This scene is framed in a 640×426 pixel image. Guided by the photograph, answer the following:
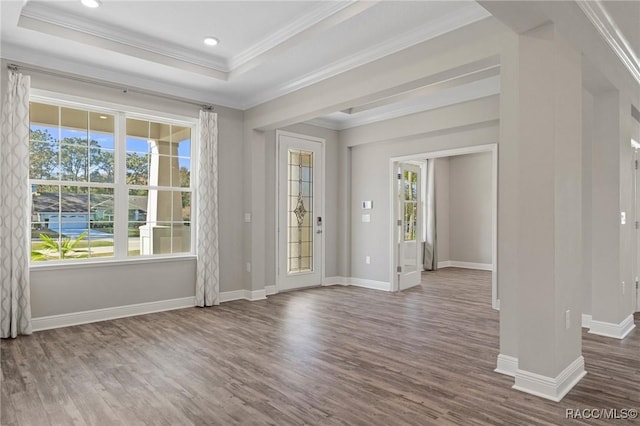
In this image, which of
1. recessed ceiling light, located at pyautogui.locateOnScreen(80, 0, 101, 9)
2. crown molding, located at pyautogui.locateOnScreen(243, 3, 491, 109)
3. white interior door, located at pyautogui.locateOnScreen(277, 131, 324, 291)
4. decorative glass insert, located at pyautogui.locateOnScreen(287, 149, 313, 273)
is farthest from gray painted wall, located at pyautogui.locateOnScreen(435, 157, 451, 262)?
recessed ceiling light, located at pyautogui.locateOnScreen(80, 0, 101, 9)

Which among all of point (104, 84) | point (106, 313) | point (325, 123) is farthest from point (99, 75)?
point (325, 123)

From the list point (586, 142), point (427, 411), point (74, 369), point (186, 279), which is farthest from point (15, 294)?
point (586, 142)

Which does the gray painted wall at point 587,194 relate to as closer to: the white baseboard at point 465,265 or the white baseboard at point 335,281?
the white baseboard at point 335,281

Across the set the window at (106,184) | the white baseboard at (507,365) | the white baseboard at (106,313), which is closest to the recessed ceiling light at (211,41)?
the window at (106,184)

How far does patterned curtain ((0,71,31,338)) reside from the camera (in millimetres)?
3934

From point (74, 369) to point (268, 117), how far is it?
143 inches

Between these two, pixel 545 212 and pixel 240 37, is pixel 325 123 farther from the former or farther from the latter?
pixel 545 212

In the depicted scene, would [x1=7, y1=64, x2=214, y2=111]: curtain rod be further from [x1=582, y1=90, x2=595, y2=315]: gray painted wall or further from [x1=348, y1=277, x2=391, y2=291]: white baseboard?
[x1=582, y1=90, x2=595, y2=315]: gray painted wall

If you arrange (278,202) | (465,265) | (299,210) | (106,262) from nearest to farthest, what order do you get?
(106,262)
(278,202)
(299,210)
(465,265)

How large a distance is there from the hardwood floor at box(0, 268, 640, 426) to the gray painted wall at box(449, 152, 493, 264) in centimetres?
466

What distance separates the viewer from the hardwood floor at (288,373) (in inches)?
96.7

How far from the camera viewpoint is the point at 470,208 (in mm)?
9508

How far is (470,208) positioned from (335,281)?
428 cm

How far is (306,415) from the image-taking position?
244cm
